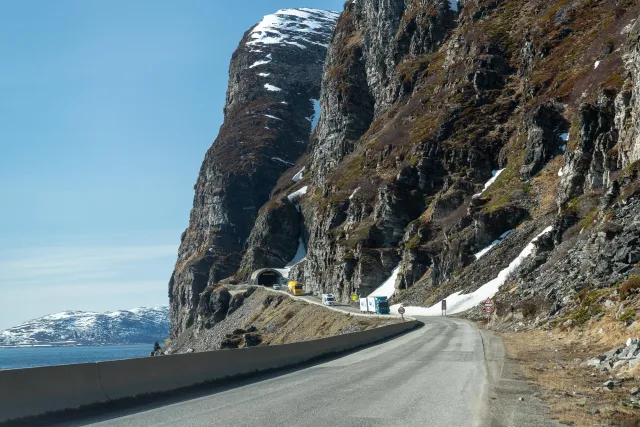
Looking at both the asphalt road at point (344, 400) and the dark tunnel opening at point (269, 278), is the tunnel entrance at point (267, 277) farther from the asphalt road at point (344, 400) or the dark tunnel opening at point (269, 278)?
the asphalt road at point (344, 400)

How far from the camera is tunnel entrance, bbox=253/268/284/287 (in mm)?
134750

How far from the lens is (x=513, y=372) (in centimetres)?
1773

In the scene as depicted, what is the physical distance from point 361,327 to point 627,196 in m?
29.1

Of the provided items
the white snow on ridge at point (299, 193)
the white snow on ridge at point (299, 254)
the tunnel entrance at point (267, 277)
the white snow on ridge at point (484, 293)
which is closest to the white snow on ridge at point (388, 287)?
the white snow on ridge at point (484, 293)

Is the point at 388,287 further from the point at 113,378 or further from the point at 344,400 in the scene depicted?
the point at 113,378

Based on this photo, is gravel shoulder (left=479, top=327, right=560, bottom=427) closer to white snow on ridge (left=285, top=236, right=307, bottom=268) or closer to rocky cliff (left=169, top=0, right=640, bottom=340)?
rocky cliff (left=169, top=0, right=640, bottom=340)

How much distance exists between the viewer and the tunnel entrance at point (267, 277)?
5305 inches

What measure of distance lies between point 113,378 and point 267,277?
125m

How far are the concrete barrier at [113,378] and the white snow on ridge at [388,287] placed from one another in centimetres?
6020

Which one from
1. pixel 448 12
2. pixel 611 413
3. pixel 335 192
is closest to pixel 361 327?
pixel 611 413

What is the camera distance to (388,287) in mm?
82000

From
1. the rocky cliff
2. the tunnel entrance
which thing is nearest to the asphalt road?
the rocky cliff

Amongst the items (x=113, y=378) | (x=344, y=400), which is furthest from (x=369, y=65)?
(x=113, y=378)

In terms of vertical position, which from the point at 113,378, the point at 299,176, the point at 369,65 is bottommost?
the point at 113,378
